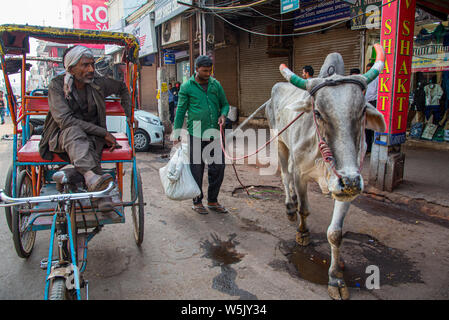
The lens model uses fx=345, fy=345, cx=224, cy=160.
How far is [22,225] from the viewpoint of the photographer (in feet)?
11.6

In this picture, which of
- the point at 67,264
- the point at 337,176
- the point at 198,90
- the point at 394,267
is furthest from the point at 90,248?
the point at 394,267

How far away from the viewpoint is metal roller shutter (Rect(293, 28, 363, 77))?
29.4 feet

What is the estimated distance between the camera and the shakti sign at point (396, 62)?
204 inches

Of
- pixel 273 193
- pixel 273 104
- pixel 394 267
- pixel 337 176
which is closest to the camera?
pixel 337 176

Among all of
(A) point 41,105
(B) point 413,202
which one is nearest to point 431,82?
(B) point 413,202

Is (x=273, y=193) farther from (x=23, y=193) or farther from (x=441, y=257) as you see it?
(x=23, y=193)

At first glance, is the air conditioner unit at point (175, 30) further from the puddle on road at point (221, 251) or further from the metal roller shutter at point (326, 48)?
the puddle on road at point (221, 251)

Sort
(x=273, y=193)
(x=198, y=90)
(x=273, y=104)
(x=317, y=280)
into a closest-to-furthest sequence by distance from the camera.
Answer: (x=317, y=280)
(x=198, y=90)
(x=273, y=104)
(x=273, y=193)

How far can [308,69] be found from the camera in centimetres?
678

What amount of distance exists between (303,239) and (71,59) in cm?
297

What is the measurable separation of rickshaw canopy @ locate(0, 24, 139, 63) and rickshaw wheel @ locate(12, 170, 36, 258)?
128 cm

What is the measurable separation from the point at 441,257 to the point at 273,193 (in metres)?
2.68

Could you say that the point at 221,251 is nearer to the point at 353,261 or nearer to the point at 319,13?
the point at 353,261

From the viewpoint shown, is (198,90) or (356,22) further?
(356,22)
